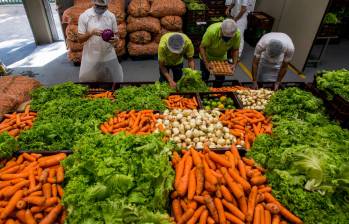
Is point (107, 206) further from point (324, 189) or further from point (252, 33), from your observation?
point (252, 33)

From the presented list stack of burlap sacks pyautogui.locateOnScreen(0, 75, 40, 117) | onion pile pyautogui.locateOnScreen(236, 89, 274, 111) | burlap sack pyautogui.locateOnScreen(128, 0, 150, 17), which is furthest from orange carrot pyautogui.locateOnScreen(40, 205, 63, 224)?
burlap sack pyautogui.locateOnScreen(128, 0, 150, 17)

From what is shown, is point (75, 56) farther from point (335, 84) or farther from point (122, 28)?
point (335, 84)

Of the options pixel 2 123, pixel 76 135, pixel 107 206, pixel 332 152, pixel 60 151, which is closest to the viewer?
pixel 107 206

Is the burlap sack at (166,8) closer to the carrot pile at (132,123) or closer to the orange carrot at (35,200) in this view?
the carrot pile at (132,123)

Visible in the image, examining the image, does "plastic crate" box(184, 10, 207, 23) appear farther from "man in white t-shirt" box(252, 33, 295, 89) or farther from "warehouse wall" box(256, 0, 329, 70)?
"man in white t-shirt" box(252, 33, 295, 89)

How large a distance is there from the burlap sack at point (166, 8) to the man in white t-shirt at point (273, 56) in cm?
331

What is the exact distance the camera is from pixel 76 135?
8.95 ft

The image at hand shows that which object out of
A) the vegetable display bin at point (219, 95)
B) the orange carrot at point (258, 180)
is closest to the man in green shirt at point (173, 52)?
the vegetable display bin at point (219, 95)

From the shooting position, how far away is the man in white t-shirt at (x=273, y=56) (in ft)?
13.7

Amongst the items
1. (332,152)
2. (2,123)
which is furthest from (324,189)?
(2,123)

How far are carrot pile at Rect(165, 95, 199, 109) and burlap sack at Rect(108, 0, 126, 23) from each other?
4.01 metres

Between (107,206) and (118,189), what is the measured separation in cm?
15

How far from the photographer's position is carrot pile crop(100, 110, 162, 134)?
118 inches

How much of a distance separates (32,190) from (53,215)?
1.17ft
